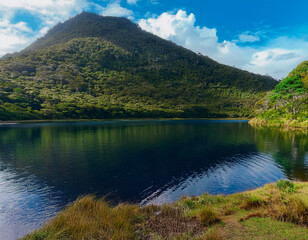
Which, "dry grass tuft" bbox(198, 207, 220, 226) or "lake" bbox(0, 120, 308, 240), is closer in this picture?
"dry grass tuft" bbox(198, 207, 220, 226)

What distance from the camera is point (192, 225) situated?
1018cm

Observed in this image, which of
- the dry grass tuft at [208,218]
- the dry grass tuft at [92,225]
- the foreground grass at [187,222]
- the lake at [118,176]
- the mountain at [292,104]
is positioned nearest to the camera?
Result: the foreground grass at [187,222]

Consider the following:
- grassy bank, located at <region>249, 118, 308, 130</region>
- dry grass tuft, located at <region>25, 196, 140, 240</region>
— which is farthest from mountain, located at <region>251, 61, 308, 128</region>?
dry grass tuft, located at <region>25, 196, 140, 240</region>

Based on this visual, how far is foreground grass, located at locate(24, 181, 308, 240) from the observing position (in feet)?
27.6

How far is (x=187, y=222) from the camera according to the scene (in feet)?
35.2

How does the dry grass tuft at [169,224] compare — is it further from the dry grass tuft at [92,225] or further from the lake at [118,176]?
the lake at [118,176]

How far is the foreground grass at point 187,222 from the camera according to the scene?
8414mm

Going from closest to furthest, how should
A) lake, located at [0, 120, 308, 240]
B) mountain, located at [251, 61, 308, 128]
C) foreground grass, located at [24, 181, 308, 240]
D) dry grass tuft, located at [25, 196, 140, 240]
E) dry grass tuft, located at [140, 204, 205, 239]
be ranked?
foreground grass, located at [24, 181, 308, 240], dry grass tuft, located at [25, 196, 140, 240], dry grass tuft, located at [140, 204, 205, 239], lake, located at [0, 120, 308, 240], mountain, located at [251, 61, 308, 128]

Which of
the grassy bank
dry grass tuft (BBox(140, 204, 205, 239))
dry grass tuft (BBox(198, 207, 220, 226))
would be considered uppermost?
dry grass tuft (BBox(198, 207, 220, 226))

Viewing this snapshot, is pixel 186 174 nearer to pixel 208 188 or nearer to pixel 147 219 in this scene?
pixel 208 188

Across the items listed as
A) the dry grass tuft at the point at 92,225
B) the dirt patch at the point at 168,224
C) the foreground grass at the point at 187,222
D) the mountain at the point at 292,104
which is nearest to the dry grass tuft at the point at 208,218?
the foreground grass at the point at 187,222

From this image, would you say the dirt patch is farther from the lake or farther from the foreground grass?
the lake

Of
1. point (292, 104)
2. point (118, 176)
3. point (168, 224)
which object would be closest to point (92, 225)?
point (168, 224)

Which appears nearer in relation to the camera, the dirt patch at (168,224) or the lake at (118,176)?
the dirt patch at (168,224)
